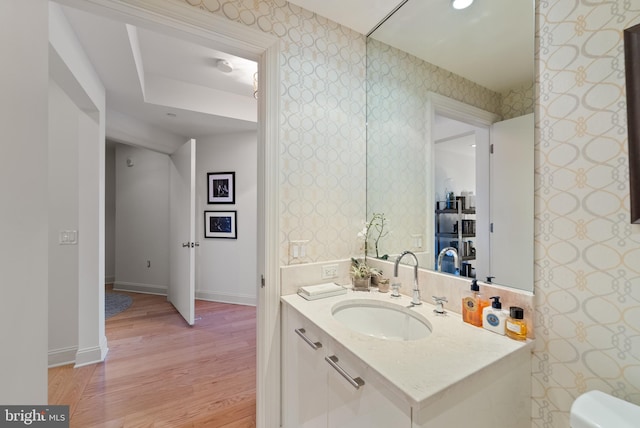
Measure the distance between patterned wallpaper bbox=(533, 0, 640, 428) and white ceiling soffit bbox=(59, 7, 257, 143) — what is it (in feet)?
7.68

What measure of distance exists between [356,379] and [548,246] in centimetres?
85

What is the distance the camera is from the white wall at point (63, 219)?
2.22 metres

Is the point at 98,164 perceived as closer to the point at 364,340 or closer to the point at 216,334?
the point at 216,334

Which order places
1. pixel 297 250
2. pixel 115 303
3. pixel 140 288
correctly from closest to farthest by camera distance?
1. pixel 297 250
2. pixel 115 303
3. pixel 140 288

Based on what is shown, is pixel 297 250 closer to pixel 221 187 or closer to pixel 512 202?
pixel 512 202

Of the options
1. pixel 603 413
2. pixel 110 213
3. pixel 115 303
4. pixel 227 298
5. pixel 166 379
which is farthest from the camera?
pixel 110 213

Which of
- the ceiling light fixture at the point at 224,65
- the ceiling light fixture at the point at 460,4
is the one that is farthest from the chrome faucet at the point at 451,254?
the ceiling light fixture at the point at 224,65

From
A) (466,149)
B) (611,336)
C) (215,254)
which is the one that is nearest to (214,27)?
(466,149)

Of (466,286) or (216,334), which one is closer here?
(466,286)

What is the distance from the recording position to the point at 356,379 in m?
0.87

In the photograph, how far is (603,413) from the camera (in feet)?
2.29

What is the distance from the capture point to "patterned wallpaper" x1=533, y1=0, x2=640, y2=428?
2.62 ft

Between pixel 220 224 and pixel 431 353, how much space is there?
139 inches

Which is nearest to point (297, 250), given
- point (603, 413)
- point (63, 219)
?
point (603, 413)
